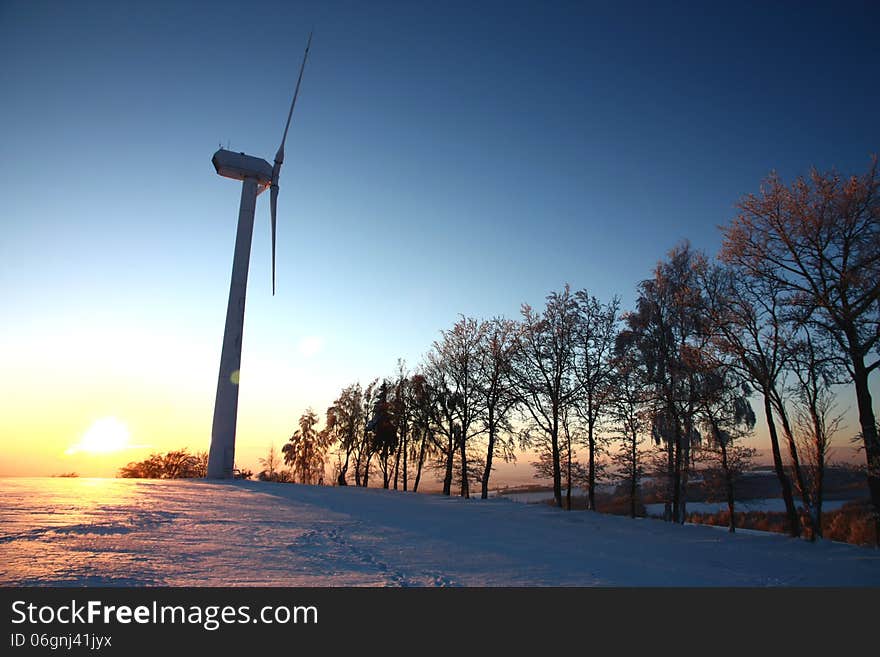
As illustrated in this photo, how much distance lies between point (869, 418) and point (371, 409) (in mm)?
37841

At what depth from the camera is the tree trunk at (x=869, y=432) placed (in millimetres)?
13398

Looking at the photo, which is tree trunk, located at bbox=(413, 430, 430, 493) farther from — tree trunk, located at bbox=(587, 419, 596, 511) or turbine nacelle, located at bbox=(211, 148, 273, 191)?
turbine nacelle, located at bbox=(211, 148, 273, 191)

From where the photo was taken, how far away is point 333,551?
7.75m

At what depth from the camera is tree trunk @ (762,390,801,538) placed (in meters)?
17.3

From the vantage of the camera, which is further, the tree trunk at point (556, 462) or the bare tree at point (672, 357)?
the tree trunk at point (556, 462)

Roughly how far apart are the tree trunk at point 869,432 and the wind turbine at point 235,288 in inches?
1061

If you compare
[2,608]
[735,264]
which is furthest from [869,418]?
[2,608]

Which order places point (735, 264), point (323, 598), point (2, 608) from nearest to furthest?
point (2, 608), point (323, 598), point (735, 264)

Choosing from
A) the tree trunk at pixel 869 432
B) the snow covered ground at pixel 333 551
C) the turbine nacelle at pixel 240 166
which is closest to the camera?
the snow covered ground at pixel 333 551

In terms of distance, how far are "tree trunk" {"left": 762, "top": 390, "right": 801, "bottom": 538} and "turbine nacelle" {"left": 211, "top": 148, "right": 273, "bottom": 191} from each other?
30821mm

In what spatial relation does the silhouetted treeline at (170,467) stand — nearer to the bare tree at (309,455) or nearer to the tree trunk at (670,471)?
the bare tree at (309,455)

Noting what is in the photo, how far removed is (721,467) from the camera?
22703 millimetres

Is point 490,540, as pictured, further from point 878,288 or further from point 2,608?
point 878,288

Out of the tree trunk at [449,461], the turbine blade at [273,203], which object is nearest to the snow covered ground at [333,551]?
the turbine blade at [273,203]
